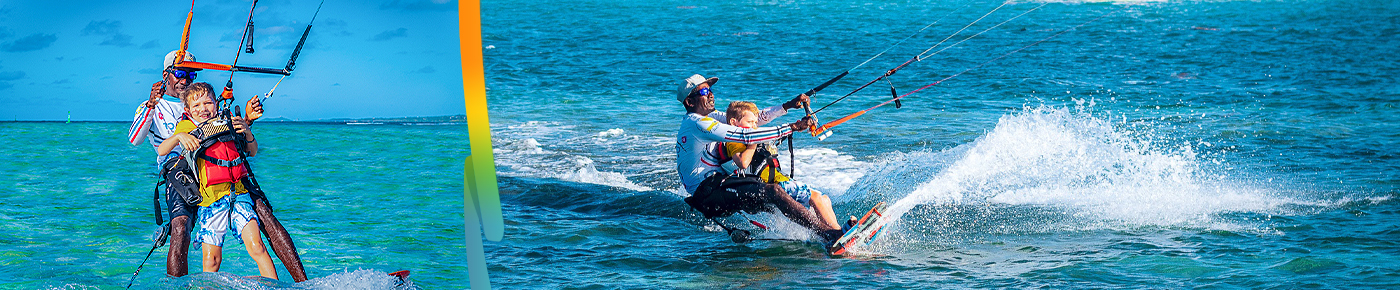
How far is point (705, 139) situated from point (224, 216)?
2.85 meters

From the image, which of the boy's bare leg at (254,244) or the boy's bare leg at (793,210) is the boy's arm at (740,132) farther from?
the boy's bare leg at (254,244)

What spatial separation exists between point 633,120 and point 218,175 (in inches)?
409

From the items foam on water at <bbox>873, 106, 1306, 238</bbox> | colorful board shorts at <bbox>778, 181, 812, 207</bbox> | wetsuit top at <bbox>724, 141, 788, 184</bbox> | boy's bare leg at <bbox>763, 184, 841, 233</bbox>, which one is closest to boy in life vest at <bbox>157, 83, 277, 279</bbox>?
wetsuit top at <bbox>724, 141, 788, 184</bbox>

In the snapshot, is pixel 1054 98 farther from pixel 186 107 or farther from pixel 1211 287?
pixel 186 107

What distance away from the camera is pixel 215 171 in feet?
17.3

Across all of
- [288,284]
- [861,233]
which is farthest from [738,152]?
[288,284]

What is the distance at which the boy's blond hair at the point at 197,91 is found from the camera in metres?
5.25

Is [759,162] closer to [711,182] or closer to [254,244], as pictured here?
[711,182]

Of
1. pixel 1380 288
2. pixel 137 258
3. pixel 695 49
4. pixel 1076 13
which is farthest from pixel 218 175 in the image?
pixel 1076 13

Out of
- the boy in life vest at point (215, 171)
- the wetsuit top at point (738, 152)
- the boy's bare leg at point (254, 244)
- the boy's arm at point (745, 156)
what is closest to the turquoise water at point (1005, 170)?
the wetsuit top at point (738, 152)

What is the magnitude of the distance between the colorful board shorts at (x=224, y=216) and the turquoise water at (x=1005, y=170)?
5.33 feet

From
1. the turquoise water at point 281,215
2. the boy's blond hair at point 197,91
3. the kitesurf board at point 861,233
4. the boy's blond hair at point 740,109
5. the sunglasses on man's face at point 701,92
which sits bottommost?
the turquoise water at point 281,215

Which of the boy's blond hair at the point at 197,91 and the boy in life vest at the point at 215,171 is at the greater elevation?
the boy's blond hair at the point at 197,91

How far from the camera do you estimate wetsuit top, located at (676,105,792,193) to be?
6609 millimetres
